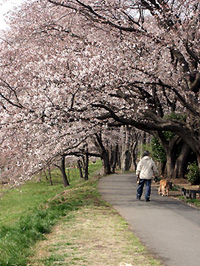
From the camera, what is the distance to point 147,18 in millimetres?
21609

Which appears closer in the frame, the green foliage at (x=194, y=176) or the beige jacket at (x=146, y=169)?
the beige jacket at (x=146, y=169)

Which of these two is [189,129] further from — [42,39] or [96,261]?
[96,261]

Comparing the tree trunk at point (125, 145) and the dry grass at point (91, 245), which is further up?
the tree trunk at point (125, 145)

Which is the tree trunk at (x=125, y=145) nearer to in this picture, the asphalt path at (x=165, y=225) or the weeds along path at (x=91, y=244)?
the asphalt path at (x=165, y=225)

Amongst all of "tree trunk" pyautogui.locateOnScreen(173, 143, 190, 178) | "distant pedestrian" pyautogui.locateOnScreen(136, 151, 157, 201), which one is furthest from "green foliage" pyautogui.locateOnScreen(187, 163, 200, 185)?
"distant pedestrian" pyautogui.locateOnScreen(136, 151, 157, 201)

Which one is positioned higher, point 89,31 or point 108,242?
point 89,31

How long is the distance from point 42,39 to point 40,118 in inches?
281

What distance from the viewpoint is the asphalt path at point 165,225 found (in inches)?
254

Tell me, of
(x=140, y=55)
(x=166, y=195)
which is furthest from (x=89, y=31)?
(x=166, y=195)

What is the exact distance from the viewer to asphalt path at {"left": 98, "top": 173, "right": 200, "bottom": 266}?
6453mm

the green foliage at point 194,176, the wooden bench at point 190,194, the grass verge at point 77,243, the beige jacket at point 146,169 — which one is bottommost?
the grass verge at point 77,243

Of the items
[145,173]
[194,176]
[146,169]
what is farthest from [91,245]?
[194,176]

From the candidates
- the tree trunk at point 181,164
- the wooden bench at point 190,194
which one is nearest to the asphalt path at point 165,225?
the wooden bench at point 190,194

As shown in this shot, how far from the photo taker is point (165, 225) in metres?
9.14
